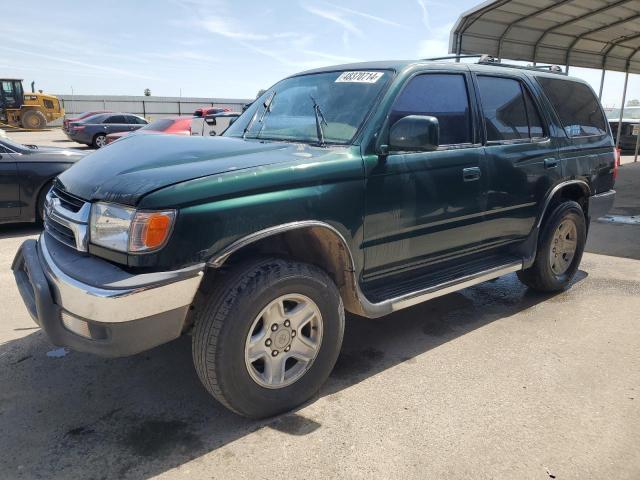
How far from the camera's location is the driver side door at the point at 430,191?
319 centimetres

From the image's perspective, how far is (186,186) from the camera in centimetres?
244

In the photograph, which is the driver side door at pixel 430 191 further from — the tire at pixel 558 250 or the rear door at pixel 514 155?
the tire at pixel 558 250

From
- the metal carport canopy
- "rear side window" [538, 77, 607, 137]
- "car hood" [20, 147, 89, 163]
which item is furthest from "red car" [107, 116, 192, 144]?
"rear side window" [538, 77, 607, 137]

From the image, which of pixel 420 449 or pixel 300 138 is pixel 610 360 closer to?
pixel 420 449

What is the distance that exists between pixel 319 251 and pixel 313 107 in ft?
3.66

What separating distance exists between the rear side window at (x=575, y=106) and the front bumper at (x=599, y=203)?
→ 0.62m

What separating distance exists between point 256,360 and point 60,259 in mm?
1147

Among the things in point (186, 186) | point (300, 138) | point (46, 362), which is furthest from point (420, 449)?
point (46, 362)

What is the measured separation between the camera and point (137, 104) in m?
41.6

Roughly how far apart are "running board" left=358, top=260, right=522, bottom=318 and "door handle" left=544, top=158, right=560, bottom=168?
2.92 ft

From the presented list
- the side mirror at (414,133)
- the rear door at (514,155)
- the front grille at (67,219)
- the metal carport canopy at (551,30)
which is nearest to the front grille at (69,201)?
the front grille at (67,219)

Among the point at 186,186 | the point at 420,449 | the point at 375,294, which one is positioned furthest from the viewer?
the point at 375,294

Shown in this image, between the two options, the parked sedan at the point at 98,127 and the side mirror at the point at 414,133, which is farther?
the parked sedan at the point at 98,127

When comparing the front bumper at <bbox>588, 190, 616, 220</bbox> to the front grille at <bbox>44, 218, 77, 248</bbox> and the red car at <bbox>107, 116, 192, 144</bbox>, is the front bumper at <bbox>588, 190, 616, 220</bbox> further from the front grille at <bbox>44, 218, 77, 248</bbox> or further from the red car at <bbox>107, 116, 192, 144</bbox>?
the red car at <bbox>107, 116, 192, 144</bbox>
